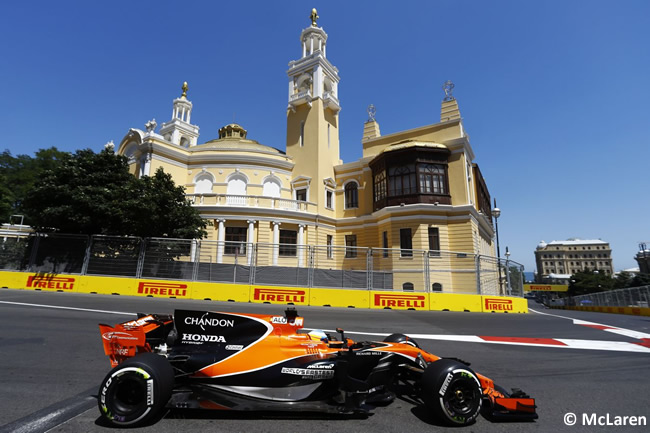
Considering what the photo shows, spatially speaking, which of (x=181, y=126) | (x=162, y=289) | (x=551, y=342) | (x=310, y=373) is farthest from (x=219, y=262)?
(x=181, y=126)

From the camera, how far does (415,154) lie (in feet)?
78.6

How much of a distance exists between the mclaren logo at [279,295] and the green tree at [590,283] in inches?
2812

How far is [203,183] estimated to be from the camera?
2823 centimetres

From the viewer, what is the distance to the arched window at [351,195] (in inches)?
1141

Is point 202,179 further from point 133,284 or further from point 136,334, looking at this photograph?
point 136,334

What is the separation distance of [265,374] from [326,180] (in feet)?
86.0

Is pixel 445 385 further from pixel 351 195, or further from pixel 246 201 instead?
pixel 351 195

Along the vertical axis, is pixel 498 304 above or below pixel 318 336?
below

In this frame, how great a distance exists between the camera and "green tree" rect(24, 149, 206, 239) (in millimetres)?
15906

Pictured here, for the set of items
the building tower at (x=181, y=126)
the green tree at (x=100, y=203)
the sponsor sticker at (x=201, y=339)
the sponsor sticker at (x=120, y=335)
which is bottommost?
the sponsor sticker at (x=201, y=339)

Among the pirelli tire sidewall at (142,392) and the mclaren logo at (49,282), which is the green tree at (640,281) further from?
the mclaren logo at (49,282)

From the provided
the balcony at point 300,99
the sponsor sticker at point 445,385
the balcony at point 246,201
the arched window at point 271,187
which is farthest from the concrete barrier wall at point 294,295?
the balcony at point 300,99

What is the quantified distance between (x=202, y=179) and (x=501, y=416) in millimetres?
28970

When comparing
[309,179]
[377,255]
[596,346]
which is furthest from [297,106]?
[596,346]
